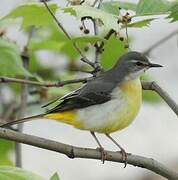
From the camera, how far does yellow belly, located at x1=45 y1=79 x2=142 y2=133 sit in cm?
349

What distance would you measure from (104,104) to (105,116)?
0.09 metres

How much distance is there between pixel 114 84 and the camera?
12.6 ft

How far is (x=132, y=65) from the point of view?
3867 millimetres

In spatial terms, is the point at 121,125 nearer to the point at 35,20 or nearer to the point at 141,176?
the point at 35,20

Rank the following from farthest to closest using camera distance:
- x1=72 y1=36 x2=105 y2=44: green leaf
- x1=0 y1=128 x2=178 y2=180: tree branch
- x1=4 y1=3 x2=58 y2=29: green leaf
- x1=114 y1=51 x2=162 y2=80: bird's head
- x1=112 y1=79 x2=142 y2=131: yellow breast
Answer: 1. x1=114 y1=51 x2=162 y2=80: bird's head
2. x1=112 y1=79 x2=142 y2=131: yellow breast
3. x1=4 y1=3 x2=58 y2=29: green leaf
4. x1=72 y1=36 x2=105 y2=44: green leaf
5. x1=0 y1=128 x2=178 y2=180: tree branch

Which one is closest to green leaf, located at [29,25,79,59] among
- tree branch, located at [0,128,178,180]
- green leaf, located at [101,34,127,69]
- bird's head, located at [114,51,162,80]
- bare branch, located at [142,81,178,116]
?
bird's head, located at [114,51,162,80]

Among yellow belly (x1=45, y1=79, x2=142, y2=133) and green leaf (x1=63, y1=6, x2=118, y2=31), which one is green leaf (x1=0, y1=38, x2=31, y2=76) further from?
→ green leaf (x1=63, y1=6, x2=118, y2=31)

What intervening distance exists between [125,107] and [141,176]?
16.9 ft

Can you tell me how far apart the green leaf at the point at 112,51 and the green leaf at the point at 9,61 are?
1.31 feet

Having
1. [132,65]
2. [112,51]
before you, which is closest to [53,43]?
[132,65]

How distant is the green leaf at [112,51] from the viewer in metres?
3.22

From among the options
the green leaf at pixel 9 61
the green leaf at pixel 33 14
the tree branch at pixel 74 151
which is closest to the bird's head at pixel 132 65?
the green leaf at pixel 9 61

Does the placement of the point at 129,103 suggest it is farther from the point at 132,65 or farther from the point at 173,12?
the point at 173,12

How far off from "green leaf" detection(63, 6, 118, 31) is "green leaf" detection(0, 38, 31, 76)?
1.86 feet
